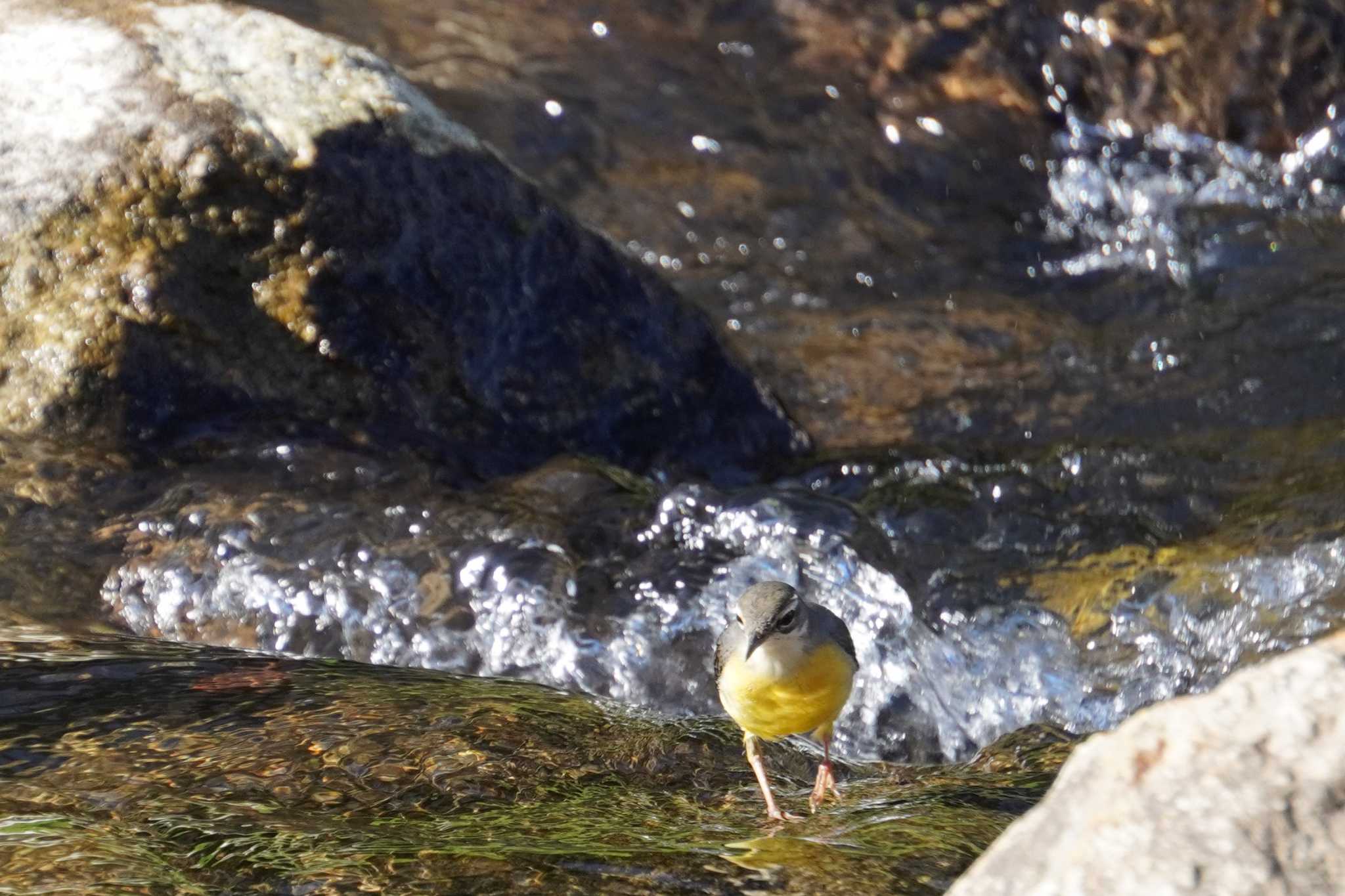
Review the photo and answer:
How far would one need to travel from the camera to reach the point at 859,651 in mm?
6449

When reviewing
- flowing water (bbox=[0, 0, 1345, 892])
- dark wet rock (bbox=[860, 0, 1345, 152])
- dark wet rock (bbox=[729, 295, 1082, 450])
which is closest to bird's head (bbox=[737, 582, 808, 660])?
flowing water (bbox=[0, 0, 1345, 892])

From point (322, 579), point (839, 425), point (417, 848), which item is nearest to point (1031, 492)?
point (839, 425)

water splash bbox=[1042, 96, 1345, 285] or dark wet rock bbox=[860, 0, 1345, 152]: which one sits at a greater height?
dark wet rock bbox=[860, 0, 1345, 152]

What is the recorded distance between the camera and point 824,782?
5.30 m

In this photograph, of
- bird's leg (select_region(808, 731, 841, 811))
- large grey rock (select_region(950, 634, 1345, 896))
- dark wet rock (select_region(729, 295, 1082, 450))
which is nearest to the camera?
large grey rock (select_region(950, 634, 1345, 896))

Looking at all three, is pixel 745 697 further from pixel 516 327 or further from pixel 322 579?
pixel 516 327

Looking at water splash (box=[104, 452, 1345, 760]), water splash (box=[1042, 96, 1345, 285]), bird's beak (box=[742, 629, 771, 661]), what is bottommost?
water splash (box=[104, 452, 1345, 760])

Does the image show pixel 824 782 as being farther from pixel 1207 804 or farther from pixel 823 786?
pixel 1207 804

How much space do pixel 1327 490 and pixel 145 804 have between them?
5522 millimetres

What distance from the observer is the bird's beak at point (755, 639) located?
15.9ft

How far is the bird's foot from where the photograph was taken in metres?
5.14

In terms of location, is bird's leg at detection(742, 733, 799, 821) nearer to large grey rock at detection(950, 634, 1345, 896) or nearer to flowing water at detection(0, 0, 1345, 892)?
flowing water at detection(0, 0, 1345, 892)

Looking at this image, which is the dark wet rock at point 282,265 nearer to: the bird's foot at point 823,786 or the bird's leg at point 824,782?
the bird's leg at point 824,782

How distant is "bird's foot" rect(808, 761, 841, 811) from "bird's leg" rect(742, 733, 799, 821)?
0.16 meters
